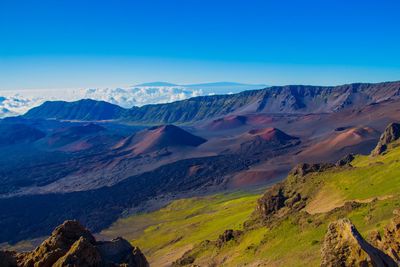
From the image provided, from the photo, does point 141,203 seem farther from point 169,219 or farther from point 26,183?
point 26,183

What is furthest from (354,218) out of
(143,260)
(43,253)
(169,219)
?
(169,219)

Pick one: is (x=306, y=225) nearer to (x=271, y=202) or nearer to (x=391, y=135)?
(x=271, y=202)

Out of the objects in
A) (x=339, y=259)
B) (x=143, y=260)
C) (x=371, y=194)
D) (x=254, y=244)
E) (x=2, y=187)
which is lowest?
(x=2, y=187)

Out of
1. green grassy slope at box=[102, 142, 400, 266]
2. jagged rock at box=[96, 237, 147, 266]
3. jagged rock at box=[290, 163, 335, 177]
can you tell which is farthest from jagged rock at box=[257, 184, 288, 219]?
jagged rock at box=[96, 237, 147, 266]

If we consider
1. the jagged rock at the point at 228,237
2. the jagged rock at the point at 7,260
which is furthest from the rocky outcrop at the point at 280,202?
the jagged rock at the point at 7,260

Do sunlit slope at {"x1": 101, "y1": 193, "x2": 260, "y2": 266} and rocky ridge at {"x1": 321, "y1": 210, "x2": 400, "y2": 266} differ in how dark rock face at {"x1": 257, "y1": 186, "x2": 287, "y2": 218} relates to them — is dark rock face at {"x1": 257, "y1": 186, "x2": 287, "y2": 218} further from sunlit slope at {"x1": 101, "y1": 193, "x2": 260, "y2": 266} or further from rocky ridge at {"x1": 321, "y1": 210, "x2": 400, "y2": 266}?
rocky ridge at {"x1": 321, "y1": 210, "x2": 400, "y2": 266}

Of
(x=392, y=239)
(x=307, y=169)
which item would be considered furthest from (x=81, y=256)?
(x=307, y=169)
